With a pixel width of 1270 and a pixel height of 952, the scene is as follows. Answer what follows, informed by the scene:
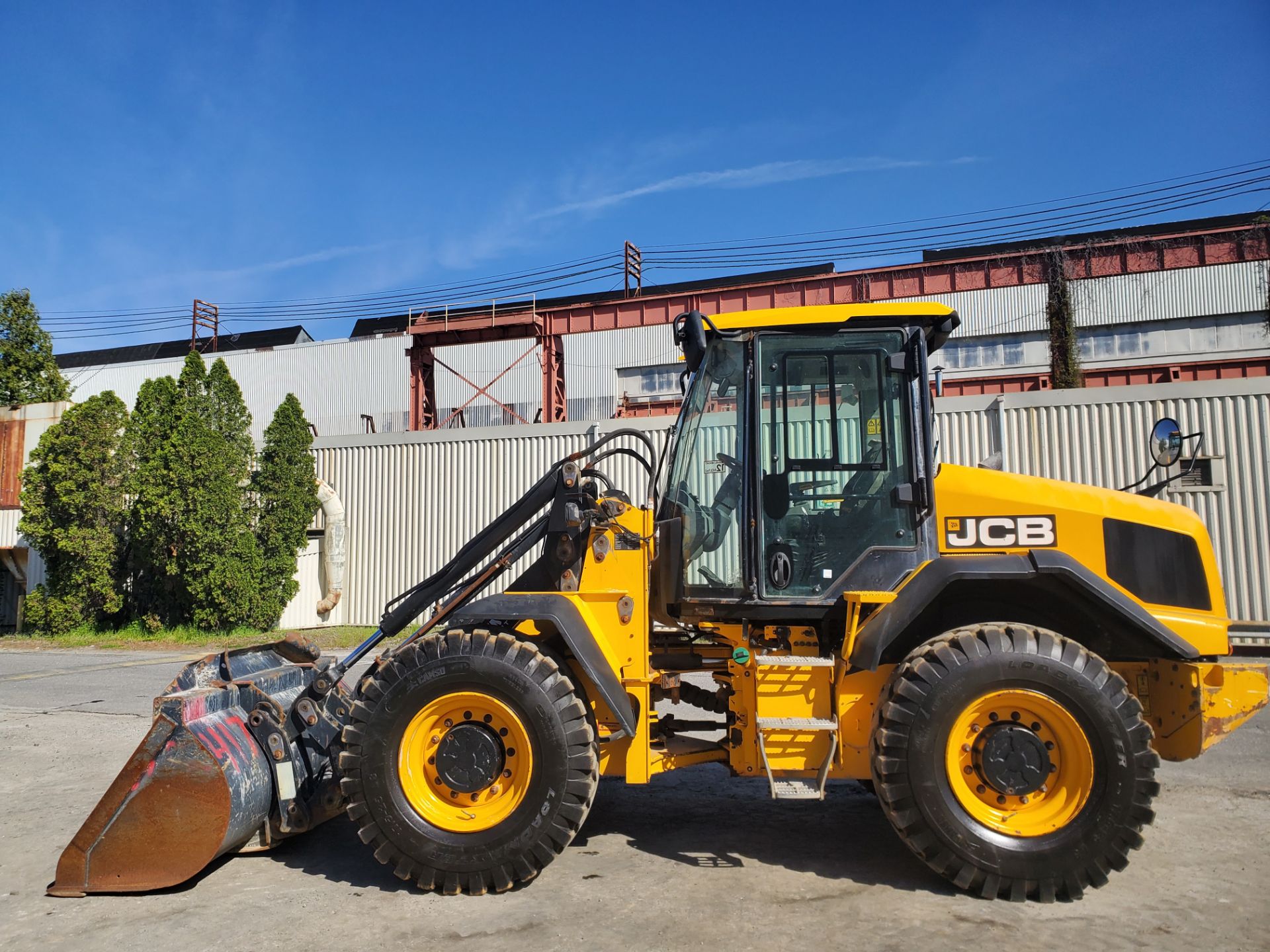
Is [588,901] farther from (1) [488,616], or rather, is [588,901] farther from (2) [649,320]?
(2) [649,320]

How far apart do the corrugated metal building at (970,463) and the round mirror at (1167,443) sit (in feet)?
32.9

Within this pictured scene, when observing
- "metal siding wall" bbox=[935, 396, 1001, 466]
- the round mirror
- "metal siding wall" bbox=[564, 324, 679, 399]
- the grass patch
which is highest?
"metal siding wall" bbox=[564, 324, 679, 399]

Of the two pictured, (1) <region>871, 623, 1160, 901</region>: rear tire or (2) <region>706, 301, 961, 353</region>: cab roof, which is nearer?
(1) <region>871, 623, 1160, 901</region>: rear tire

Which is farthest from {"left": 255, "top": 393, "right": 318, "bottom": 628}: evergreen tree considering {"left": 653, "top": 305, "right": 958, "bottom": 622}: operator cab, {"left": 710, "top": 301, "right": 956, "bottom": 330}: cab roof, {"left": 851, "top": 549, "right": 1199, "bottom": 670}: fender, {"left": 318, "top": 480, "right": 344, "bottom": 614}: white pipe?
{"left": 851, "top": 549, "right": 1199, "bottom": 670}: fender

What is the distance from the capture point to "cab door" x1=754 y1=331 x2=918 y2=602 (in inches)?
180

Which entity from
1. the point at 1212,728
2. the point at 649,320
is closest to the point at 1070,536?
the point at 1212,728

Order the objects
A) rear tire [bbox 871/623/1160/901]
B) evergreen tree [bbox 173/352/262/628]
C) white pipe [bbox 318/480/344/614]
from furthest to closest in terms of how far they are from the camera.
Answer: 1. white pipe [bbox 318/480/344/614]
2. evergreen tree [bbox 173/352/262/628]
3. rear tire [bbox 871/623/1160/901]

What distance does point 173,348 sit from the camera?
156 ft

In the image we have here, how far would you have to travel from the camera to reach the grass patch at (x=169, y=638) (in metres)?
16.3

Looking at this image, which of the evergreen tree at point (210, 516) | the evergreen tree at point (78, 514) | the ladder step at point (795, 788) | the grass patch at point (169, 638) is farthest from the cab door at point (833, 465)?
the evergreen tree at point (78, 514)

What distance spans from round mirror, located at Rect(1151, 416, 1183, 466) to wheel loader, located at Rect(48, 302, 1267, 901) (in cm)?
2

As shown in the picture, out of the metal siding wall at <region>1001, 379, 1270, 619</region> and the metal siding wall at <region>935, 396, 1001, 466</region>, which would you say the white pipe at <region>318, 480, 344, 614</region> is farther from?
the metal siding wall at <region>1001, 379, 1270, 619</region>

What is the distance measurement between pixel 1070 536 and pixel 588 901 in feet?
9.74

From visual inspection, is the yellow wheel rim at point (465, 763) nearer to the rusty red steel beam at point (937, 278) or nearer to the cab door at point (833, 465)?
the cab door at point (833, 465)
